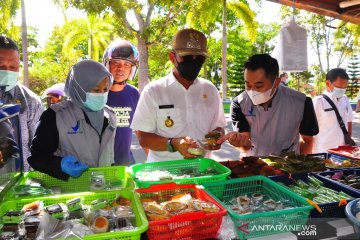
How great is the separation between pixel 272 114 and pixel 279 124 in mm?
114

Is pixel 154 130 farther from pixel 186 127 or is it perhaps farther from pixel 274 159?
pixel 274 159

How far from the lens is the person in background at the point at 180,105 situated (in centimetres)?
283

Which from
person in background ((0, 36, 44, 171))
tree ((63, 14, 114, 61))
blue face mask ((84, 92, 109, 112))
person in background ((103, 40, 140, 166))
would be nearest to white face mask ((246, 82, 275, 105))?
person in background ((103, 40, 140, 166))

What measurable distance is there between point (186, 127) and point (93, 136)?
94cm

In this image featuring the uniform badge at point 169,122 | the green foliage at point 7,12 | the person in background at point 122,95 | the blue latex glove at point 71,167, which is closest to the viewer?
the blue latex glove at point 71,167

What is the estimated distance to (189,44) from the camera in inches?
110

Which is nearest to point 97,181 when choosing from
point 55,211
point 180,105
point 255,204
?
point 55,211

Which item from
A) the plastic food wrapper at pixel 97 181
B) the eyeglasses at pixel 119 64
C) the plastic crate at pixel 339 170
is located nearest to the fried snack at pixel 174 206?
the plastic food wrapper at pixel 97 181

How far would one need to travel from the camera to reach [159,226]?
1.45 metres

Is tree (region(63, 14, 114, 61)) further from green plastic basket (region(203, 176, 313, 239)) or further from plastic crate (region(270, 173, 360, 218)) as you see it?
green plastic basket (region(203, 176, 313, 239))

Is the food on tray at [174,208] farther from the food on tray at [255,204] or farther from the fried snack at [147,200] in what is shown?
the food on tray at [255,204]

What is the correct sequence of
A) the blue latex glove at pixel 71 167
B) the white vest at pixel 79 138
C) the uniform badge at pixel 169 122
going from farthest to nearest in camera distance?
the uniform badge at pixel 169 122
the white vest at pixel 79 138
the blue latex glove at pixel 71 167

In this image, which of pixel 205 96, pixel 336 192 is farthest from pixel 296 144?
pixel 336 192

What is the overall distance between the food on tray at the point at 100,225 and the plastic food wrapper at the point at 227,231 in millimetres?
552
